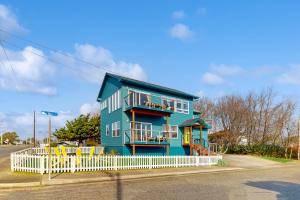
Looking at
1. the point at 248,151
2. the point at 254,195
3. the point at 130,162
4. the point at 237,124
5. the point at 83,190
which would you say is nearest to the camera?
the point at 254,195

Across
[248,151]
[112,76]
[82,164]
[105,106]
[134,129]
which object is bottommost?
[248,151]

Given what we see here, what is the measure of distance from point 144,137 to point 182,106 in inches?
279

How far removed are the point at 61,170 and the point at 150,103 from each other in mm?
11693

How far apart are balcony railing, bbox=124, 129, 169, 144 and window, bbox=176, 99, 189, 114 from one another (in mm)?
4192

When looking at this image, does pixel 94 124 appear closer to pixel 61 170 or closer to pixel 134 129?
pixel 134 129

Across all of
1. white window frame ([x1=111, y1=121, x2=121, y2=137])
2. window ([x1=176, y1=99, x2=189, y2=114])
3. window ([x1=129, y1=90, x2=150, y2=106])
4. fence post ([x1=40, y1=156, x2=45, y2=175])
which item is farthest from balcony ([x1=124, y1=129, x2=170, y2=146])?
fence post ([x1=40, y1=156, x2=45, y2=175])

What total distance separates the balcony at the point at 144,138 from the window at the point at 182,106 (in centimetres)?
419

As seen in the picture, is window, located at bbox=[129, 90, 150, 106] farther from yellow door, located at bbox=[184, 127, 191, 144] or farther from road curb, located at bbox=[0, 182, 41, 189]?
road curb, located at bbox=[0, 182, 41, 189]

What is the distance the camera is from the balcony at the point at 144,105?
24508 mm

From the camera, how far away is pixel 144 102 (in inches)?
1025

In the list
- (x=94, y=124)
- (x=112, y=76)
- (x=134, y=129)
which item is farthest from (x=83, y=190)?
(x=94, y=124)

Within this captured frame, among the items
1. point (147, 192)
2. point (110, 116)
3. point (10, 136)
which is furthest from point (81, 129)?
point (10, 136)

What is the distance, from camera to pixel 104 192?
11016mm

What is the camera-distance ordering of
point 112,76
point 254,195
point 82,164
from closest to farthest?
point 254,195 < point 82,164 < point 112,76
